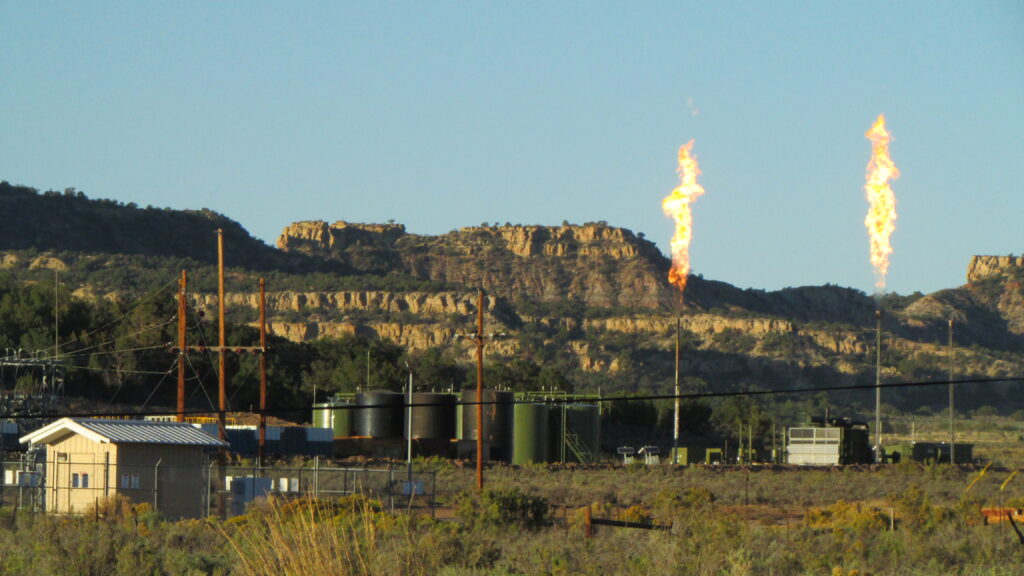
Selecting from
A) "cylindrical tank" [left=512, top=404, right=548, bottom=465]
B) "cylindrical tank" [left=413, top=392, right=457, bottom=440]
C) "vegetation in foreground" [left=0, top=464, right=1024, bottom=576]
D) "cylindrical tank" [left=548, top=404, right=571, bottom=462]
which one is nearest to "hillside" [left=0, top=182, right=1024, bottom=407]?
"cylindrical tank" [left=548, top=404, right=571, bottom=462]

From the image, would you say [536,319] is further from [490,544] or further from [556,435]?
[490,544]

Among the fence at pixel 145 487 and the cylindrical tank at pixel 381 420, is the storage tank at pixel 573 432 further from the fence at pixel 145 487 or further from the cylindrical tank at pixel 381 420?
the fence at pixel 145 487

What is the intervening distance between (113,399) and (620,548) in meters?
66.6

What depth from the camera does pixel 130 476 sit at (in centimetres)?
3438

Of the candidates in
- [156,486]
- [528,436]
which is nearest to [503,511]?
[156,486]

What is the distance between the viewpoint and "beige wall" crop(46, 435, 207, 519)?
33.9m

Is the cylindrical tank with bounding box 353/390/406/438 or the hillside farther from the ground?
the hillside

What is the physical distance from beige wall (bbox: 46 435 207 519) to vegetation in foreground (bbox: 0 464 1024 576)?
3.39 m

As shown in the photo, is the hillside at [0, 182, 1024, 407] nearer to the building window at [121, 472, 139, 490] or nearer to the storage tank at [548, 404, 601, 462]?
the storage tank at [548, 404, 601, 462]

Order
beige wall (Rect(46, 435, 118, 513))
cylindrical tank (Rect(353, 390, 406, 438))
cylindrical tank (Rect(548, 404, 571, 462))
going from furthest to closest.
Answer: cylindrical tank (Rect(548, 404, 571, 462))
cylindrical tank (Rect(353, 390, 406, 438))
beige wall (Rect(46, 435, 118, 513))

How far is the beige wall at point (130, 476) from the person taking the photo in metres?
33.9

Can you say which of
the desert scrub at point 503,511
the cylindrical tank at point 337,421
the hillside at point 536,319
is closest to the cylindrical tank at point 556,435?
the cylindrical tank at point 337,421

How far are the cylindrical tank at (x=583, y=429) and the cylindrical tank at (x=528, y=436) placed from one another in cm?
230

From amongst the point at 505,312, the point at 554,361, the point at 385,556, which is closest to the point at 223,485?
the point at 385,556
